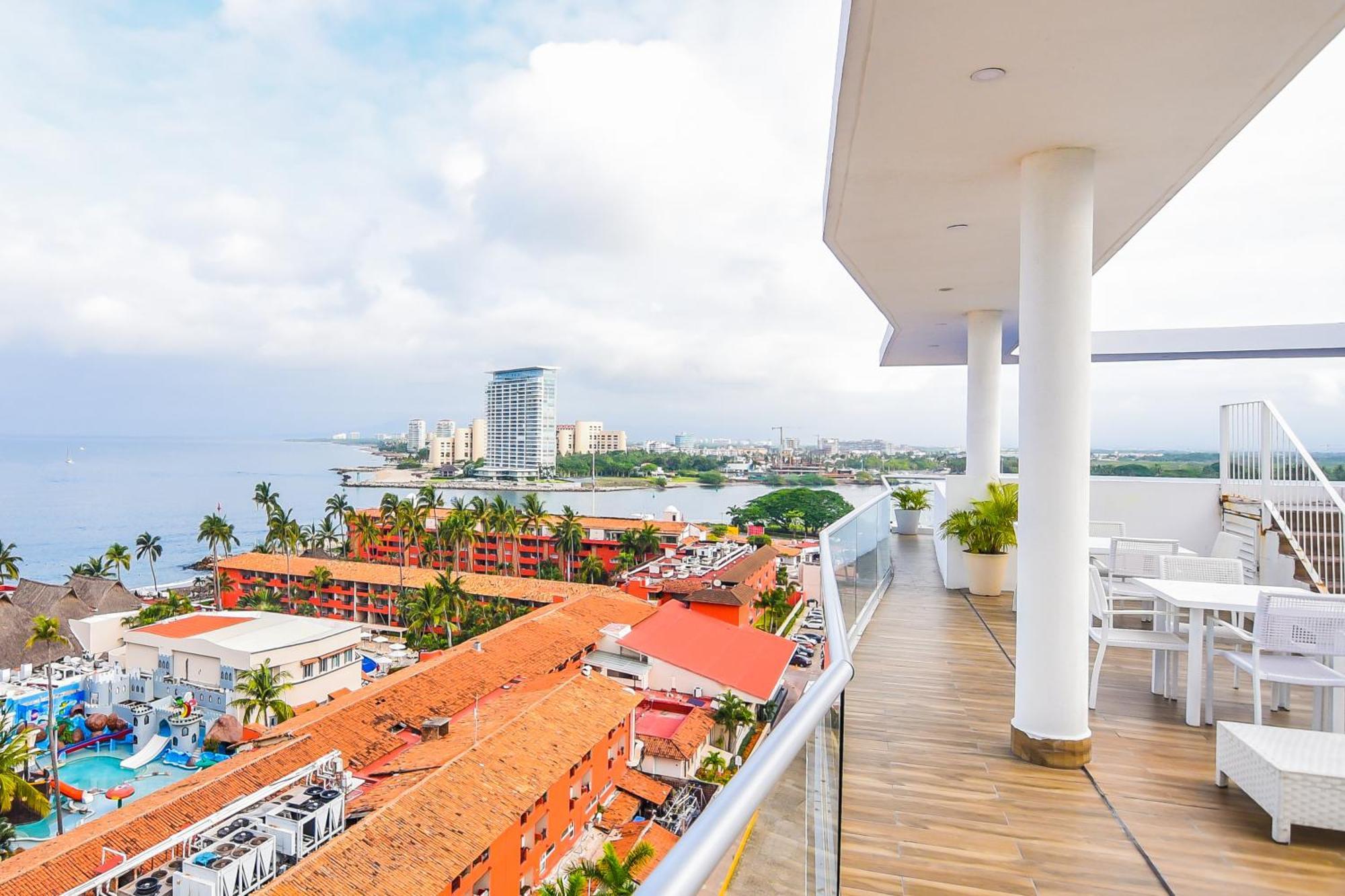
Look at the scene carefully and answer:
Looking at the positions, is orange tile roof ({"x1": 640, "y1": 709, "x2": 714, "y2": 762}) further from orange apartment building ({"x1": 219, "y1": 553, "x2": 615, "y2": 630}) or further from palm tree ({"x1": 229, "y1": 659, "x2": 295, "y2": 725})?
orange apartment building ({"x1": 219, "y1": 553, "x2": 615, "y2": 630})

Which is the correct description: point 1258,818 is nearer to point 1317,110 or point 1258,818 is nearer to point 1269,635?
point 1269,635

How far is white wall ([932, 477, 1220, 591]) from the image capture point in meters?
8.73

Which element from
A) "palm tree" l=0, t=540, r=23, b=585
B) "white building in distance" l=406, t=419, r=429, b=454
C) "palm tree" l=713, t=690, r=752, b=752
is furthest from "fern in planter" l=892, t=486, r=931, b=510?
"white building in distance" l=406, t=419, r=429, b=454

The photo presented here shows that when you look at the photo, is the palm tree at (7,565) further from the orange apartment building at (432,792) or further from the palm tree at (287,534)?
the orange apartment building at (432,792)

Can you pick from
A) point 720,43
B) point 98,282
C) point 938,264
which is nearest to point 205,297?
point 98,282

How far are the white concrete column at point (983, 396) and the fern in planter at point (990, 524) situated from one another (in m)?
0.58

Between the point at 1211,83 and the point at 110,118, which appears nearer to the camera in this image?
the point at 1211,83

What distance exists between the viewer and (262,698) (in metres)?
25.2

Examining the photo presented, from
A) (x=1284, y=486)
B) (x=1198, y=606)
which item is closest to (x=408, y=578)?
(x=1284, y=486)

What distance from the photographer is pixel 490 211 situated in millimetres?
47562

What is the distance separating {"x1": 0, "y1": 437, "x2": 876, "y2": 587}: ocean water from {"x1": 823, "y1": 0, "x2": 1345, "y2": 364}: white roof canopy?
33912 millimetres

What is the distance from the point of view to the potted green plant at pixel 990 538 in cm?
798

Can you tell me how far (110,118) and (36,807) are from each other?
2791 inches

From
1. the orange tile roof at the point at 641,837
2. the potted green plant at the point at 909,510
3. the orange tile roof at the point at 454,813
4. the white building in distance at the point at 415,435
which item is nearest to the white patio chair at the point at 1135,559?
the potted green plant at the point at 909,510
